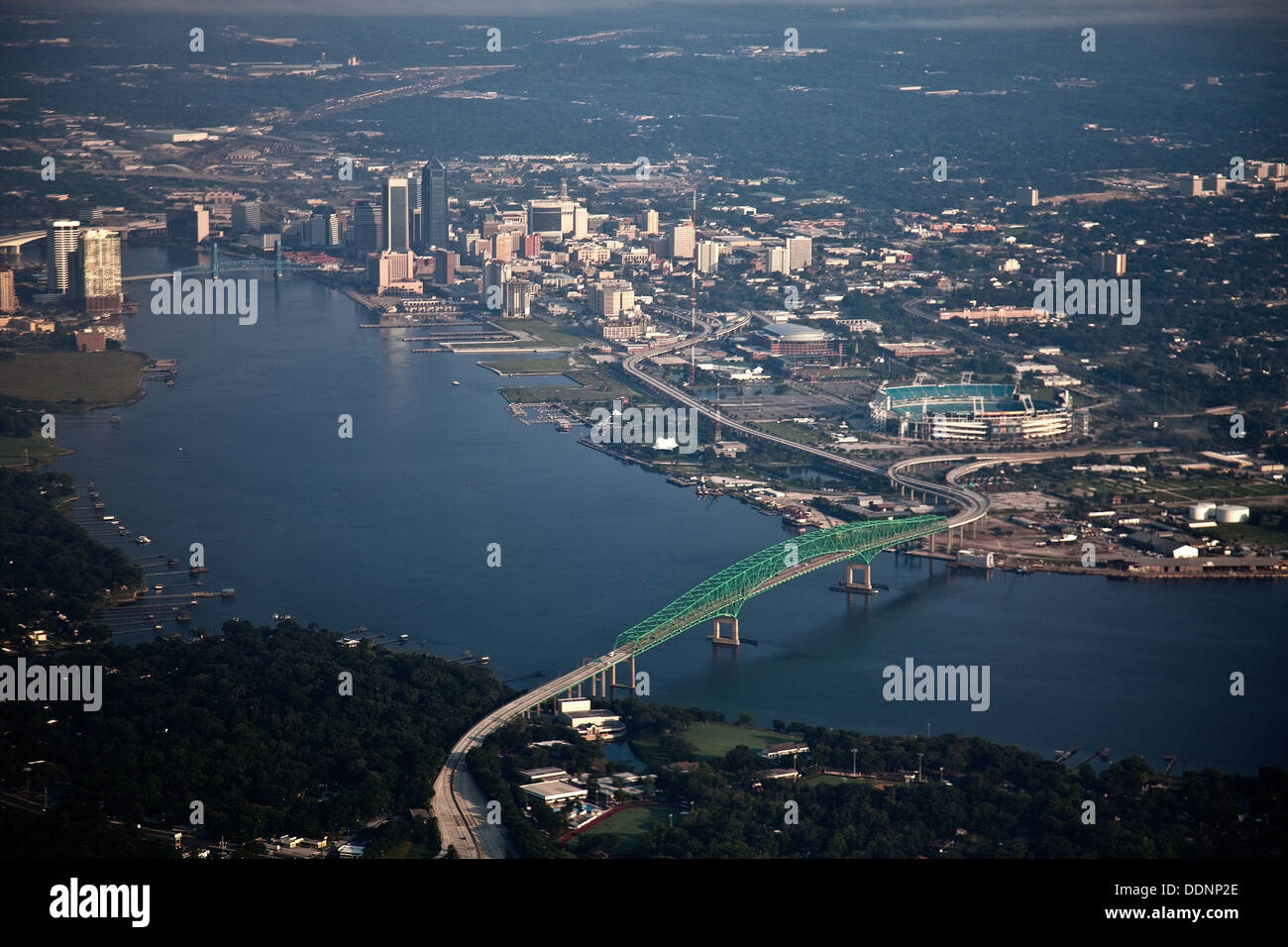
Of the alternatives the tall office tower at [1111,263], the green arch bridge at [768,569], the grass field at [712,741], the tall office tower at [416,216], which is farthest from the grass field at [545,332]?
the grass field at [712,741]

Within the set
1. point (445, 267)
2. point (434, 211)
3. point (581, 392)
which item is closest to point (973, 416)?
point (581, 392)

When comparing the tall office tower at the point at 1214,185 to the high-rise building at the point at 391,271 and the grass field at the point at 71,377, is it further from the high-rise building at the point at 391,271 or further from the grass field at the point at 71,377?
the grass field at the point at 71,377

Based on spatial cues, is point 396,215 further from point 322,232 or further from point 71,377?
point 71,377

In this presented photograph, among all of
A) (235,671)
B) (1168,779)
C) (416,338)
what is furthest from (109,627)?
(416,338)

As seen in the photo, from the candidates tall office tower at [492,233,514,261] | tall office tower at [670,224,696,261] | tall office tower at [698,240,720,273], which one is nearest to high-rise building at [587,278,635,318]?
tall office tower at [698,240,720,273]

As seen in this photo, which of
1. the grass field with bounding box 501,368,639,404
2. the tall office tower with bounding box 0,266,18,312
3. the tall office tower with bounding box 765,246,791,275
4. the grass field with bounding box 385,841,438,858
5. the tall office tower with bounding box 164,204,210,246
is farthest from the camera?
the tall office tower with bounding box 164,204,210,246

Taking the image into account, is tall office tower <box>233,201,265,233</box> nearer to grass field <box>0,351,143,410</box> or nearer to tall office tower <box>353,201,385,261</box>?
tall office tower <box>353,201,385,261</box>

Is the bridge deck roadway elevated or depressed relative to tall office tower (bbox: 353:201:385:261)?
depressed
